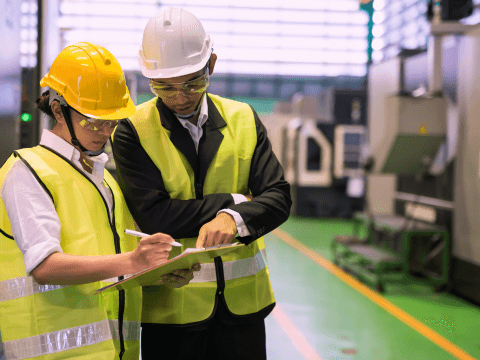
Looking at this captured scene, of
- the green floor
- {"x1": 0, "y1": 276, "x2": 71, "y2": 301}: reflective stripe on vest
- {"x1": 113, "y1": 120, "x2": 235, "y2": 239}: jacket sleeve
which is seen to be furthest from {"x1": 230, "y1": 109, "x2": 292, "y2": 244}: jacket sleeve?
the green floor

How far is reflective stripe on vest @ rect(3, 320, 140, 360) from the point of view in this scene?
134 cm

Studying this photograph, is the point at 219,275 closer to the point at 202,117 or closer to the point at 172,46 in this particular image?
the point at 202,117

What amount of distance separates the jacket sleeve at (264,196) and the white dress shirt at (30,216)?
2.11 ft

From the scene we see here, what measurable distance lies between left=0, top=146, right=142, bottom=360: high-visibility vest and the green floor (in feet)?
9.40

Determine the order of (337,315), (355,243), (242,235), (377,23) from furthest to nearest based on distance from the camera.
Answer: (377,23) < (355,243) < (337,315) < (242,235)

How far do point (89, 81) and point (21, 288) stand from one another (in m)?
0.64

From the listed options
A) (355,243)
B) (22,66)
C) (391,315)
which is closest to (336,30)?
(355,243)

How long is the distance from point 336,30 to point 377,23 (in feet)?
7.61

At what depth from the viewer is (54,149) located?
56.1 inches

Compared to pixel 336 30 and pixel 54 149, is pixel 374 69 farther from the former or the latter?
pixel 336 30

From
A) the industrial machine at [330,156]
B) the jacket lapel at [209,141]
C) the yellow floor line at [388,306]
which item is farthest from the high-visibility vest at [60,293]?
the industrial machine at [330,156]

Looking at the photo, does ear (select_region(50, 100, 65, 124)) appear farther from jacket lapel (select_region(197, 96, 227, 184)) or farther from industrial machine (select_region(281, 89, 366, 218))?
industrial machine (select_region(281, 89, 366, 218))

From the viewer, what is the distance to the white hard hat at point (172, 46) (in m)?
1.71

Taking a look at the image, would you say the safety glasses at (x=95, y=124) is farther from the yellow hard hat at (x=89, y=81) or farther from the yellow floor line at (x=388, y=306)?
the yellow floor line at (x=388, y=306)
